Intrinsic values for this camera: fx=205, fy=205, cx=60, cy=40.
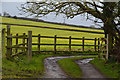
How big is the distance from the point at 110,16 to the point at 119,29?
3.42ft

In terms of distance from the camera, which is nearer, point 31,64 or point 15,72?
point 15,72

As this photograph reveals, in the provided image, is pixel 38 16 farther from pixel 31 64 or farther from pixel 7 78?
pixel 7 78

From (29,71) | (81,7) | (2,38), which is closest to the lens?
(29,71)

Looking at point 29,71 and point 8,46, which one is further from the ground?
point 8,46

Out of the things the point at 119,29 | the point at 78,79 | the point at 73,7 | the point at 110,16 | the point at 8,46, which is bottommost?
the point at 78,79

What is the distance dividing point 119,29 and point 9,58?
7.39m

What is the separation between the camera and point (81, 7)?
53.7ft

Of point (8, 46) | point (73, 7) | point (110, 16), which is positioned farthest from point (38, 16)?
point (110, 16)

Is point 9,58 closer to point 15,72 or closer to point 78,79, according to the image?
point 15,72

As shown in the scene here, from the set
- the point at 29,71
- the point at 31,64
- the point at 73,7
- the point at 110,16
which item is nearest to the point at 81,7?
the point at 73,7

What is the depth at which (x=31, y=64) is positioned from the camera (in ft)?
43.5

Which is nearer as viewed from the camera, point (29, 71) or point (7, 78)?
point (7, 78)

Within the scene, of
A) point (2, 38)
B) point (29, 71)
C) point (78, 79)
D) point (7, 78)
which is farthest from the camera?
point (2, 38)

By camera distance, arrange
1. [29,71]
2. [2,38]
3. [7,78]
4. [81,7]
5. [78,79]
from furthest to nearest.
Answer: [81,7], [2,38], [29,71], [78,79], [7,78]
